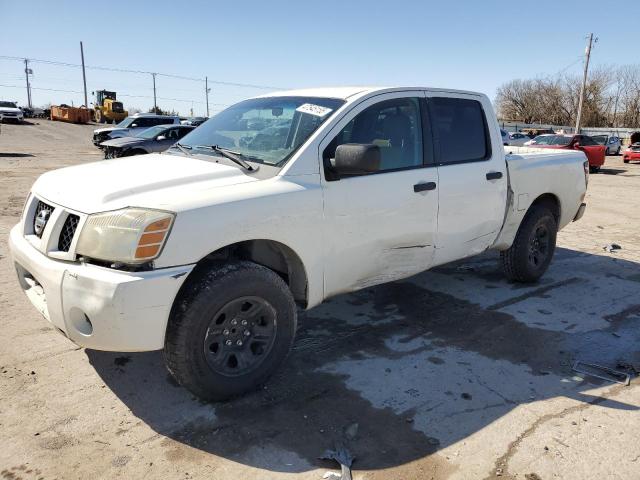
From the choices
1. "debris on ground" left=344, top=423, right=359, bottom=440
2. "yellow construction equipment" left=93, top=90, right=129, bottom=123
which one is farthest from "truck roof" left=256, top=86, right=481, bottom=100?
"yellow construction equipment" left=93, top=90, right=129, bottom=123

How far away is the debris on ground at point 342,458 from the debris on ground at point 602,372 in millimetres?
1978

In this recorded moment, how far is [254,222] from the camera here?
2.96 metres

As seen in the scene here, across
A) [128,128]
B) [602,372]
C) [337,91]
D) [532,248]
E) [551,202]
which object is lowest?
[602,372]

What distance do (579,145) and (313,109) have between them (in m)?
21.4

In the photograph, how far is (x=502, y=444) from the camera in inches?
110

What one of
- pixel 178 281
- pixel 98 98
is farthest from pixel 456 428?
pixel 98 98

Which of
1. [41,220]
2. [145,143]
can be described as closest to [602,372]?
[41,220]

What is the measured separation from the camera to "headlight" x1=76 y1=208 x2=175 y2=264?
2613 millimetres

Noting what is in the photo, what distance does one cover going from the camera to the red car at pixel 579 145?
70.1ft

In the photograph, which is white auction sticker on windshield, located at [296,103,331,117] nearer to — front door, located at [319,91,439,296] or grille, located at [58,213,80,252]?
front door, located at [319,91,439,296]

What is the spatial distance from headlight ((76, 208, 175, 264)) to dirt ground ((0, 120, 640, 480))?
101 cm

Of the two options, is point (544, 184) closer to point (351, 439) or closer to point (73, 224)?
point (351, 439)

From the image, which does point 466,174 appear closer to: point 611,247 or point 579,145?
point 611,247

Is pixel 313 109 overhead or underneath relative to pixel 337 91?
underneath
